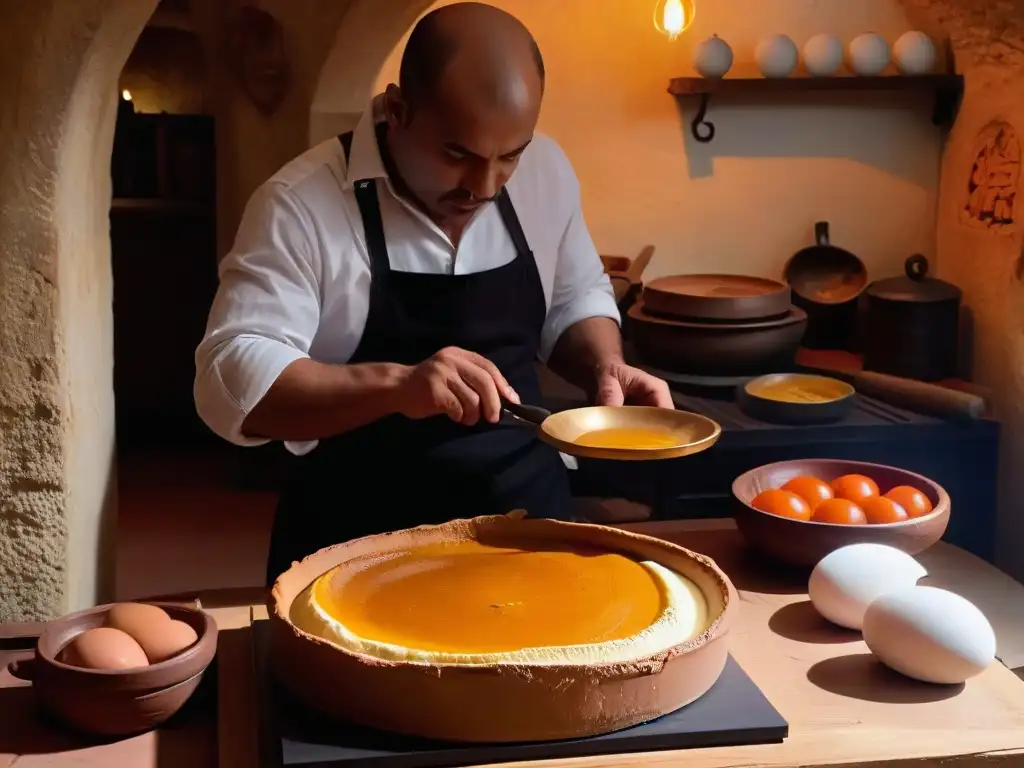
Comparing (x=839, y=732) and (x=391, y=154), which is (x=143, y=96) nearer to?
(x=391, y=154)

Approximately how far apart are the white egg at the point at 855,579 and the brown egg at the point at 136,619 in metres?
0.81

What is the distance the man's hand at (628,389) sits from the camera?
1926 mm

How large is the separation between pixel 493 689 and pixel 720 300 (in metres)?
2.16

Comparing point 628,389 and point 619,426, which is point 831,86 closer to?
point 628,389

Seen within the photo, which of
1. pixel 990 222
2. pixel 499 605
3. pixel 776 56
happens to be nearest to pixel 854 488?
pixel 499 605

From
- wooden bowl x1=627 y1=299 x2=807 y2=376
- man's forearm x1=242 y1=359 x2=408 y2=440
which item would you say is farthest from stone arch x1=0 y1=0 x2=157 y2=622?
wooden bowl x1=627 y1=299 x2=807 y2=376

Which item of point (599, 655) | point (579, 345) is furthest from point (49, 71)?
point (599, 655)

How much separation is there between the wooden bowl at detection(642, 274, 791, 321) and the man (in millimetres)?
1012

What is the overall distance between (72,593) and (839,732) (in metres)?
1.39

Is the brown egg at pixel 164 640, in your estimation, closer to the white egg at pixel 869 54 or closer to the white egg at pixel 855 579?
the white egg at pixel 855 579

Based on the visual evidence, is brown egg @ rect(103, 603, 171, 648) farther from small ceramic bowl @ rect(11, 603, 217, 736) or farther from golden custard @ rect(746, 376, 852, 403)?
golden custard @ rect(746, 376, 852, 403)

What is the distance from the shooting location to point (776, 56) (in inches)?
147

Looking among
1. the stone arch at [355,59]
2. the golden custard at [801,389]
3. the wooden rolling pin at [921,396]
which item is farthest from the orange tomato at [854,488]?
the stone arch at [355,59]

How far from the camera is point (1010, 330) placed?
3.36 metres
